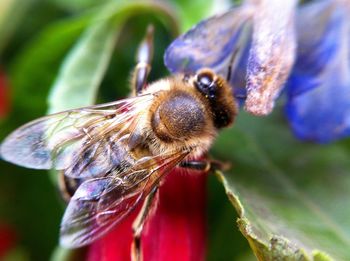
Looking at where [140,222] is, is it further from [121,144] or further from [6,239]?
[6,239]

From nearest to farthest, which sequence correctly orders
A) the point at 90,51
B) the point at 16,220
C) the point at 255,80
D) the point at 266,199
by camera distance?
the point at 255,80 → the point at 266,199 → the point at 90,51 → the point at 16,220

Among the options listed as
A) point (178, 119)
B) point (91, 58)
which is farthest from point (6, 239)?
point (178, 119)

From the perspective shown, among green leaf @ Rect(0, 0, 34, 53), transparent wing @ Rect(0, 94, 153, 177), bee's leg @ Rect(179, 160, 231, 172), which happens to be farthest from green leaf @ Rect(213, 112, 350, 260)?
green leaf @ Rect(0, 0, 34, 53)

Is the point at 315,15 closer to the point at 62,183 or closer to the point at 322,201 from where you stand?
the point at 322,201

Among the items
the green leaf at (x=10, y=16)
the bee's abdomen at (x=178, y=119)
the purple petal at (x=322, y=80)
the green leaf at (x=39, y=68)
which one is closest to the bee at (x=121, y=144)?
the bee's abdomen at (x=178, y=119)

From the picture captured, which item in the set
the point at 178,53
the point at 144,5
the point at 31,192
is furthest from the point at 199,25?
the point at 31,192

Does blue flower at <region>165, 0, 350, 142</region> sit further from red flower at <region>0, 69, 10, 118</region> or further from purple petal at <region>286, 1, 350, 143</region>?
red flower at <region>0, 69, 10, 118</region>
